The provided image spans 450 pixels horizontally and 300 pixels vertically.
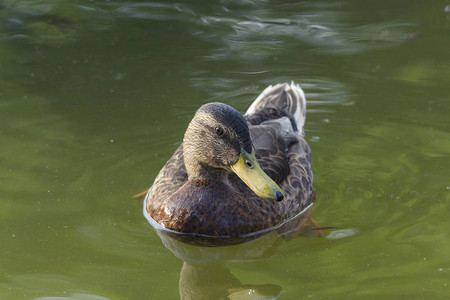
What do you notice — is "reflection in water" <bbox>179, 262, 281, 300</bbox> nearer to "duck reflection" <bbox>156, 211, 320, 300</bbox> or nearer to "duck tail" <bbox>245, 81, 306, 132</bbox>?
"duck reflection" <bbox>156, 211, 320, 300</bbox>

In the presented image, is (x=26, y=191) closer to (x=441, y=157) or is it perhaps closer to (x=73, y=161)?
(x=73, y=161)

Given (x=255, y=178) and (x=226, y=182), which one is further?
(x=226, y=182)

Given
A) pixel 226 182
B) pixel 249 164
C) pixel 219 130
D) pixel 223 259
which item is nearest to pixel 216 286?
pixel 223 259

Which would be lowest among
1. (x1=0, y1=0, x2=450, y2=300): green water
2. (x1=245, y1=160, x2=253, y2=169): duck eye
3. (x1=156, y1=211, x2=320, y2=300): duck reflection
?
(x1=156, y1=211, x2=320, y2=300): duck reflection

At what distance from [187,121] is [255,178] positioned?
8.75 feet

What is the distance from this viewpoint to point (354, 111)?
8.74 m

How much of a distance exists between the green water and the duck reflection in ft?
0.09

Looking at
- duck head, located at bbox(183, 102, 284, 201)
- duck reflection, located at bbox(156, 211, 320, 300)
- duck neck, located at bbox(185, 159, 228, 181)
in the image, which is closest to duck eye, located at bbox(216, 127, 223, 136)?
duck head, located at bbox(183, 102, 284, 201)

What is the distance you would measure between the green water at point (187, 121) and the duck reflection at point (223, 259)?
0.03 metres

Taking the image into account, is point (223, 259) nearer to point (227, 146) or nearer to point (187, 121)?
point (227, 146)

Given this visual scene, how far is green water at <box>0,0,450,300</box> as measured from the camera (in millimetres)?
5840

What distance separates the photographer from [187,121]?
8594mm

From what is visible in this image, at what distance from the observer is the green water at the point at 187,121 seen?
584 cm

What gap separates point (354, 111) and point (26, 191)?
3.78 metres
